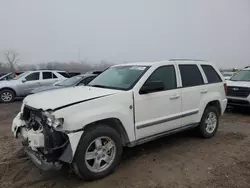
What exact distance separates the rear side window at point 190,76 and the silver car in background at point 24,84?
9.63 m

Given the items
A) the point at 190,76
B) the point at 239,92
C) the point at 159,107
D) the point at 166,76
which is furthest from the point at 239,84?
the point at 159,107

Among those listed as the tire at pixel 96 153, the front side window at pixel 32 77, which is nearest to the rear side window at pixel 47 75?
the front side window at pixel 32 77

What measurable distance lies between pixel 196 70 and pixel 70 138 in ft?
11.2

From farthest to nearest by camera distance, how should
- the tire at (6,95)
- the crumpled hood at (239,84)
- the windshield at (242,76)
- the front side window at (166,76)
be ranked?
the tire at (6,95) → the windshield at (242,76) → the crumpled hood at (239,84) → the front side window at (166,76)

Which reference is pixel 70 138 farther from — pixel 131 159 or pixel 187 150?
pixel 187 150

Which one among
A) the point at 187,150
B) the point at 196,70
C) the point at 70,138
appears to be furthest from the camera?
the point at 196,70

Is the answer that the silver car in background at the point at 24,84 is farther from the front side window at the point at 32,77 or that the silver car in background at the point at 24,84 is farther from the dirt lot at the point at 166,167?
the dirt lot at the point at 166,167

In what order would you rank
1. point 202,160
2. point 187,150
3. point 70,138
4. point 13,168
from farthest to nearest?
point 187,150
point 202,160
point 13,168
point 70,138

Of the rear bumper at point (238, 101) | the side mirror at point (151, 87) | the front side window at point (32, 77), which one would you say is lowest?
the rear bumper at point (238, 101)

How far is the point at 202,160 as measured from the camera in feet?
14.2

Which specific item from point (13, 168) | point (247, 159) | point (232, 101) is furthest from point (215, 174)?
point (232, 101)

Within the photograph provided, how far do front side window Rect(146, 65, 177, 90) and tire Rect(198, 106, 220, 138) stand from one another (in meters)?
Answer: 1.25

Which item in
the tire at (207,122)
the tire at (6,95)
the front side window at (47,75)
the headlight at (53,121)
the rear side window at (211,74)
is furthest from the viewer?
the front side window at (47,75)

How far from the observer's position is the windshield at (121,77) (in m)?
4.33
